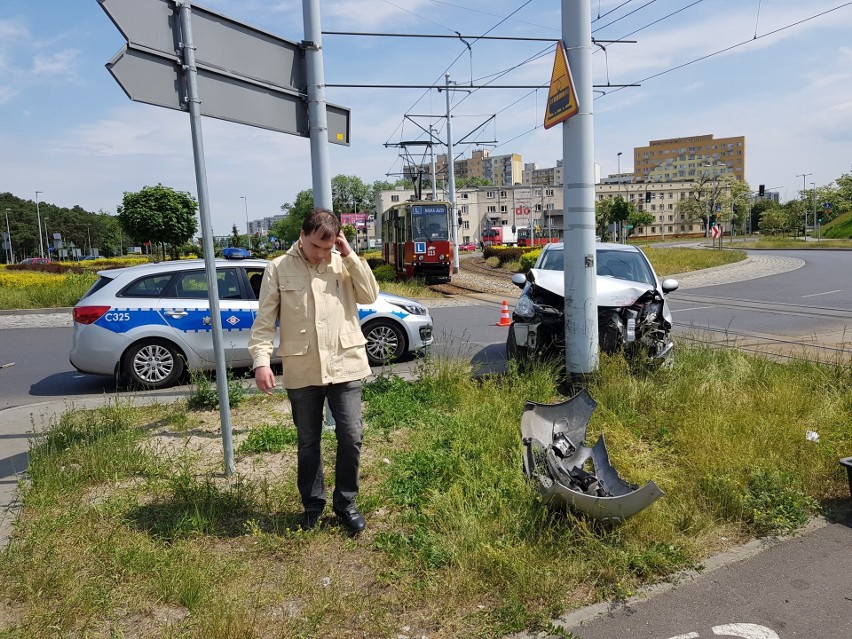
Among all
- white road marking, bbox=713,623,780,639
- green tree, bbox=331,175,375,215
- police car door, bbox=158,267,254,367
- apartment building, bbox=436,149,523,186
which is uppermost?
apartment building, bbox=436,149,523,186

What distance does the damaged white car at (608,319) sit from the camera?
23.1 ft

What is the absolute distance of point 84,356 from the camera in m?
7.48

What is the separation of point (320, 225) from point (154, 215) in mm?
45849

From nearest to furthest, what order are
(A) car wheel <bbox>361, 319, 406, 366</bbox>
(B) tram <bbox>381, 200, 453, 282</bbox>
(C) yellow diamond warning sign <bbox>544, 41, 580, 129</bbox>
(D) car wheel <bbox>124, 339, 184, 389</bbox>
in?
(C) yellow diamond warning sign <bbox>544, 41, 580, 129</bbox>
(D) car wheel <bbox>124, 339, 184, 389</bbox>
(A) car wheel <bbox>361, 319, 406, 366</bbox>
(B) tram <bbox>381, 200, 453, 282</bbox>

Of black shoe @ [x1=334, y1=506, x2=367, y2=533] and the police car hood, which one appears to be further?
the police car hood

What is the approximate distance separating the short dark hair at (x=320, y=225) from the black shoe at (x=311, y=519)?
1.61m

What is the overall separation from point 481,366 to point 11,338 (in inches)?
401

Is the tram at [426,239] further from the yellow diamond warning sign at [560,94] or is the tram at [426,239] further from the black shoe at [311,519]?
the black shoe at [311,519]

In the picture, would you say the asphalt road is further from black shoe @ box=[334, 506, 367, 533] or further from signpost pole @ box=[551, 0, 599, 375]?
black shoe @ box=[334, 506, 367, 533]

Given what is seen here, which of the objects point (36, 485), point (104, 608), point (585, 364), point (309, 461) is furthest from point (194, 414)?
point (585, 364)

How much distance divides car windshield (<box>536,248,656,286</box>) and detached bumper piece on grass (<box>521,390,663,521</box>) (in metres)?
4.23

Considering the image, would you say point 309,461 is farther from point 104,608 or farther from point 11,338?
point 11,338

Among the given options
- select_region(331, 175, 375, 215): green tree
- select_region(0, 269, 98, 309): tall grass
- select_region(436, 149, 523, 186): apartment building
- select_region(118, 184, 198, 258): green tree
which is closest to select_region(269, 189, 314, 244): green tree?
select_region(331, 175, 375, 215): green tree

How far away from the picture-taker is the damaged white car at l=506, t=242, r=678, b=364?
7.04m
